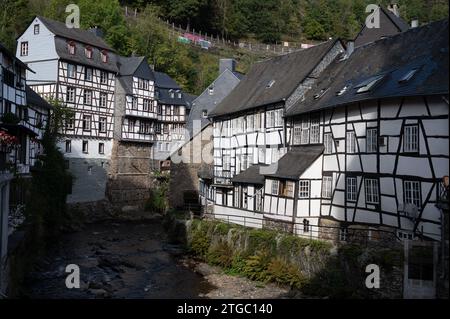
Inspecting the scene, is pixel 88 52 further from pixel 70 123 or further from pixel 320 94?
pixel 320 94

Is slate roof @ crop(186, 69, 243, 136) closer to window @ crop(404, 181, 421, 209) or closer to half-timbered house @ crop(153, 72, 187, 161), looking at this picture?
half-timbered house @ crop(153, 72, 187, 161)

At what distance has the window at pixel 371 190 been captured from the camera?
69.6 ft

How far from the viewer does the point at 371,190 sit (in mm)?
21469

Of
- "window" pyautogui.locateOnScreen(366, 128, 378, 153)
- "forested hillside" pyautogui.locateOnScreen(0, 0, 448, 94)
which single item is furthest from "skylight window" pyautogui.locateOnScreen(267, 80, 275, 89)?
"forested hillside" pyautogui.locateOnScreen(0, 0, 448, 94)

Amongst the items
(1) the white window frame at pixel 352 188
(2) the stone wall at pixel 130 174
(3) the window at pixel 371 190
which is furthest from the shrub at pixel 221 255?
(2) the stone wall at pixel 130 174

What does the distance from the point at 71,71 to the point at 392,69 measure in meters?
27.2

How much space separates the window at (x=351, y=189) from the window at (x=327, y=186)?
1.27 m

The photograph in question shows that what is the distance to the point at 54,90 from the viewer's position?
39719mm

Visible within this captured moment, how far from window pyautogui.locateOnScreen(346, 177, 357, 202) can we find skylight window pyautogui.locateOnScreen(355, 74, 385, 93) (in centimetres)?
396

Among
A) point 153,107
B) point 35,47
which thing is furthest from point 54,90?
point 153,107

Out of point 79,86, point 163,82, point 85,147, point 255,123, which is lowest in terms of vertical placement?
point 85,147

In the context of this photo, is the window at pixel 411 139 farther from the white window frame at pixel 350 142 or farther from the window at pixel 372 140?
the white window frame at pixel 350 142

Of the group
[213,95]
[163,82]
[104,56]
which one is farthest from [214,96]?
[104,56]
